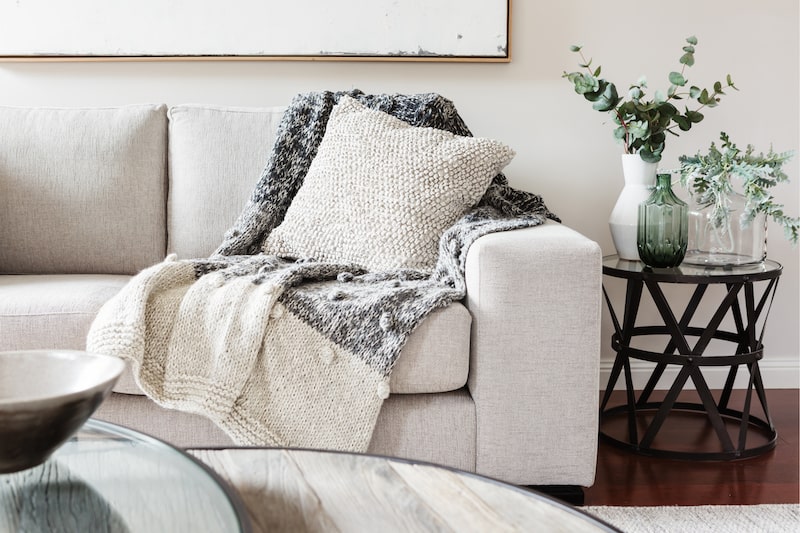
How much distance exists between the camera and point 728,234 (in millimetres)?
2137

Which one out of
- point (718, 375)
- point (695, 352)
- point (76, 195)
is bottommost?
point (718, 375)

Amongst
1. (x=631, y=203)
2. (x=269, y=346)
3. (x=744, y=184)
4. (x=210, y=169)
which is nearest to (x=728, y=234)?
(x=744, y=184)

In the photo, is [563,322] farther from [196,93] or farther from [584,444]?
[196,93]

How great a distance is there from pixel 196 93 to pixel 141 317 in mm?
1221

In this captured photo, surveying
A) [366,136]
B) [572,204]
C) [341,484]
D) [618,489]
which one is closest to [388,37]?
[366,136]

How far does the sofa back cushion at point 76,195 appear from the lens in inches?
86.3

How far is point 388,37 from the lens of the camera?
2514 mm

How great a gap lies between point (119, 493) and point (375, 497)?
0.78 ft

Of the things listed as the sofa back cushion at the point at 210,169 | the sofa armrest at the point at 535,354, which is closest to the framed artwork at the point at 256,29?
the sofa back cushion at the point at 210,169

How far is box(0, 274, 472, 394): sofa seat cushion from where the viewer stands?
5.23ft

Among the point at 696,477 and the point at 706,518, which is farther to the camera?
the point at 696,477

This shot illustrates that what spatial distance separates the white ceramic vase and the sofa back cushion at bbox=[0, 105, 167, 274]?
4.26 ft

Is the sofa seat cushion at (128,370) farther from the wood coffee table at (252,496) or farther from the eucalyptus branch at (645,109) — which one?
the eucalyptus branch at (645,109)

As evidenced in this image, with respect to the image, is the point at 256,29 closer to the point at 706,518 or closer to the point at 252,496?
the point at 706,518
